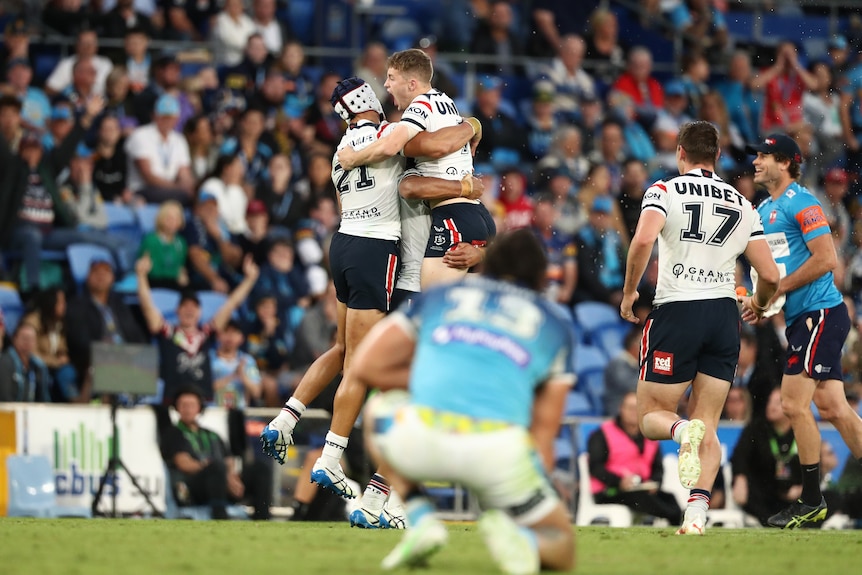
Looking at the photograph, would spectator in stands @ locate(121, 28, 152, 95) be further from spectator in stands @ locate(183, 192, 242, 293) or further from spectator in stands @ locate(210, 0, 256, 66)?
spectator in stands @ locate(183, 192, 242, 293)

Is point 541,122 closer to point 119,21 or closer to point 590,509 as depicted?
point 119,21

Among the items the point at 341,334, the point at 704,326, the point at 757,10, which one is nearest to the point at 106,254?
the point at 341,334

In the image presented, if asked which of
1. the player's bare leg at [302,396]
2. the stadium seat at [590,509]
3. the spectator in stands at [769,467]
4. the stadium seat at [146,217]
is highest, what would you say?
the stadium seat at [146,217]

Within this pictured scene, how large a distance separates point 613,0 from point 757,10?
8.27ft

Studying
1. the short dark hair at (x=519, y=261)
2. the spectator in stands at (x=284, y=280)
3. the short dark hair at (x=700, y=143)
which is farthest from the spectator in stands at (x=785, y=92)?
the short dark hair at (x=519, y=261)

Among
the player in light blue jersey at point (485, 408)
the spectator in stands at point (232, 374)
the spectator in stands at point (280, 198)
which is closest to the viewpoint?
the player in light blue jersey at point (485, 408)

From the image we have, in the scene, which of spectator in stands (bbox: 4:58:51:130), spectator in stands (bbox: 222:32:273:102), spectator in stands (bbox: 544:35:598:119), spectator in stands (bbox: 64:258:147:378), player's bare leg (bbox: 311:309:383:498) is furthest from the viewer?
spectator in stands (bbox: 544:35:598:119)

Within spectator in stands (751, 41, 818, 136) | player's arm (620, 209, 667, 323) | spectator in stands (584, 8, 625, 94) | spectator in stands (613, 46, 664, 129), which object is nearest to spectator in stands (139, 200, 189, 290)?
player's arm (620, 209, 667, 323)

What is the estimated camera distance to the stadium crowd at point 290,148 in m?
15.4

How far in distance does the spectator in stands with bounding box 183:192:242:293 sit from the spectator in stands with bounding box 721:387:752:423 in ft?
19.3

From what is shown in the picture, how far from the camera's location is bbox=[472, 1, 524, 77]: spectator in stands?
812 inches

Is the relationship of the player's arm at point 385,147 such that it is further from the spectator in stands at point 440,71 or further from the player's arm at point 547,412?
the spectator in stands at point 440,71

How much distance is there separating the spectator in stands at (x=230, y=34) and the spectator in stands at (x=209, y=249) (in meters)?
3.02

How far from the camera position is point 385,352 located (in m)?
6.28
